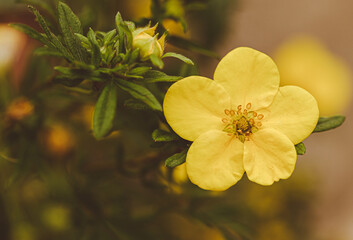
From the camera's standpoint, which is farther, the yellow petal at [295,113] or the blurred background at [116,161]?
the blurred background at [116,161]

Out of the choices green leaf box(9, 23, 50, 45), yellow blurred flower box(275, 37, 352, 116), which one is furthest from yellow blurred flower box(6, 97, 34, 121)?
yellow blurred flower box(275, 37, 352, 116)

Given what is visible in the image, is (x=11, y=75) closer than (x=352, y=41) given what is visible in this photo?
Yes

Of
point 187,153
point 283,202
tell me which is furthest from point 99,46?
point 283,202

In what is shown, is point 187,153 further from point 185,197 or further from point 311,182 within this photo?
point 311,182

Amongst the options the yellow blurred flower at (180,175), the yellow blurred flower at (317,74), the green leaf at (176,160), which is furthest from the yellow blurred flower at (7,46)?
the yellow blurred flower at (317,74)

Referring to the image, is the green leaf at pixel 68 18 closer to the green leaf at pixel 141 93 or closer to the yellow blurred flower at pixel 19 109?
the green leaf at pixel 141 93

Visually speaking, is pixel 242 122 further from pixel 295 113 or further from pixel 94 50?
pixel 94 50

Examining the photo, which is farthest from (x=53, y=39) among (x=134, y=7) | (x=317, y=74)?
(x=317, y=74)
